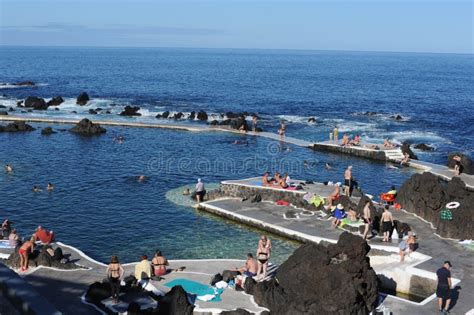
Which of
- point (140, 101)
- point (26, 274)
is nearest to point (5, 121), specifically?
point (140, 101)

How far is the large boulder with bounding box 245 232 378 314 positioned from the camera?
20.4 m

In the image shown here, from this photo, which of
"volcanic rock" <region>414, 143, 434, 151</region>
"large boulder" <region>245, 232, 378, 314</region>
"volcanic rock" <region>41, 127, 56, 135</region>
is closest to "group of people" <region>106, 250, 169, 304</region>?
"large boulder" <region>245, 232, 378, 314</region>

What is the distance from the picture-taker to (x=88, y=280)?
23.8m

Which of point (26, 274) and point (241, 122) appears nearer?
point (26, 274)

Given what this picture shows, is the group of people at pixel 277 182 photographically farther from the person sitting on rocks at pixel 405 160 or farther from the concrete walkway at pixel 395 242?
the person sitting on rocks at pixel 405 160

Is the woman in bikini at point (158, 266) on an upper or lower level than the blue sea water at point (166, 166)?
upper

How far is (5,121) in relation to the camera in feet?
240

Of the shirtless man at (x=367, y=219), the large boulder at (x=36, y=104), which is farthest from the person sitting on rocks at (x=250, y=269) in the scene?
the large boulder at (x=36, y=104)

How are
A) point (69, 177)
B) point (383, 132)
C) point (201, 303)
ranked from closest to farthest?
point (201, 303) < point (69, 177) < point (383, 132)

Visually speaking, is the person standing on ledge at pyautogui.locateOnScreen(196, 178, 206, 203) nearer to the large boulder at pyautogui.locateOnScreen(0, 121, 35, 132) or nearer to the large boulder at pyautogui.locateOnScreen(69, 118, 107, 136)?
the large boulder at pyautogui.locateOnScreen(69, 118, 107, 136)

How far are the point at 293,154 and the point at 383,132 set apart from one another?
23.2 m

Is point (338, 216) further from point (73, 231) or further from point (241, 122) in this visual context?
point (241, 122)

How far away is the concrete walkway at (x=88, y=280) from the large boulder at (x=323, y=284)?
2.61ft

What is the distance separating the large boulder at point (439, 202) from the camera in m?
29.6
